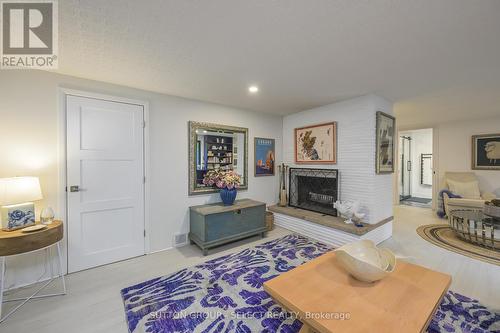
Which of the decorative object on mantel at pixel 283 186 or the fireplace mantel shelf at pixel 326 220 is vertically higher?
the decorative object on mantel at pixel 283 186

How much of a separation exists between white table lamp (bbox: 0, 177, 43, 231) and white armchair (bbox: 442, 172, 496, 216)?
21.2 ft

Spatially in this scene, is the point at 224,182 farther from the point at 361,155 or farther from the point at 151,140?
the point at 361,155

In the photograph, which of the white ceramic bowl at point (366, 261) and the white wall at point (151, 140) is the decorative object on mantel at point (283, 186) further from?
the white ceramic bowl at point (366, 261)

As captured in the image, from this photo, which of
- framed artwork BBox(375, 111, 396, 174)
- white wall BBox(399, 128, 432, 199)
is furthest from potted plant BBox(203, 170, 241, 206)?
white wall BBox(399, 128, 432, 199)

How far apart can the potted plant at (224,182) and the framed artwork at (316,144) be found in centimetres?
149

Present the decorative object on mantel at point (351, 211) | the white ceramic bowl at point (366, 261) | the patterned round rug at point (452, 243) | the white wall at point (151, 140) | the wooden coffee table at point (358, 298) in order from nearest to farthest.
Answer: the wooden coffee table at point (358, 298)
the white ceramic bowl at point (366, 261)
the white wall at point (151, 140)
the patterned round rug at point (452, 243)
the decorative object on mantel at point (351, 211)

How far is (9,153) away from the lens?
2061 millimetres

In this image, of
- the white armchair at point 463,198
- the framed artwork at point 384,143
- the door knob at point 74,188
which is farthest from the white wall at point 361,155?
the door knob at point 74,188

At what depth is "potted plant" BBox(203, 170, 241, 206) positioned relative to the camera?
10.6 ft

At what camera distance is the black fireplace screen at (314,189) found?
3486 mm

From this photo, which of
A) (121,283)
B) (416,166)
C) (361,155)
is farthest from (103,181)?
(416,166)

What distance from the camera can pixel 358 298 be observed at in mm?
1250

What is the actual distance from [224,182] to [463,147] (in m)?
5.82

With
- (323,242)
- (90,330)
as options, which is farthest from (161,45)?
(323,242)
